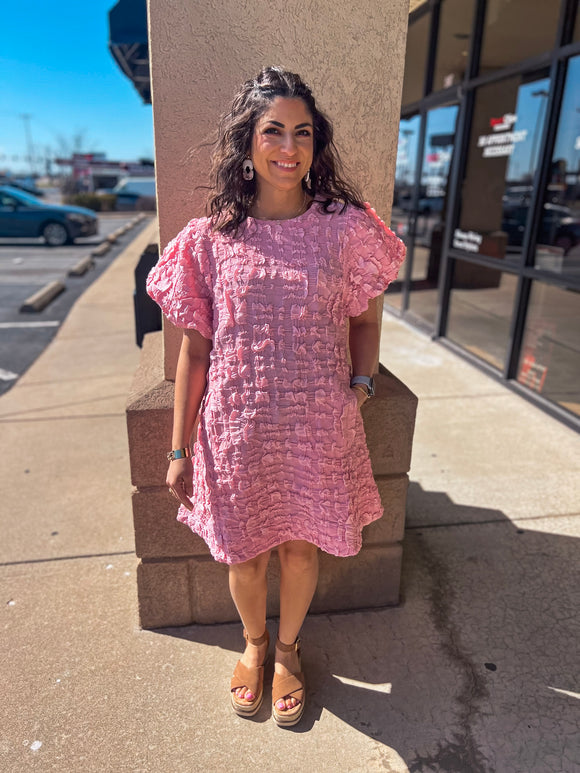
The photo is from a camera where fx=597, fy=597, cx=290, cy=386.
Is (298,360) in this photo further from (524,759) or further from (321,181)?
(524,759)

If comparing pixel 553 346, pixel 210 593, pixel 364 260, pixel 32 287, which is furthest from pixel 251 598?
pixel 32 287

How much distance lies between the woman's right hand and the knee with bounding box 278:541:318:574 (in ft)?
1.14

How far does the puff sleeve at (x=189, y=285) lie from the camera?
1.67m

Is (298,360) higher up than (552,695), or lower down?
higher up

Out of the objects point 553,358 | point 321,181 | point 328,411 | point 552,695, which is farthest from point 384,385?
point 553,358

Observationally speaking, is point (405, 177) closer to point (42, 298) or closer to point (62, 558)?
point (42, 298)

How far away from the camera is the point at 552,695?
200 cm

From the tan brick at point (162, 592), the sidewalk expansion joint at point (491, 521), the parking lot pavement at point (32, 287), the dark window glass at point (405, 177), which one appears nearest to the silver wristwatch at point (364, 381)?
the tan brick at point (162, 592)

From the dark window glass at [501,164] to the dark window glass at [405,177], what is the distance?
139 centimetres

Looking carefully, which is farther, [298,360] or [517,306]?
[517,306]

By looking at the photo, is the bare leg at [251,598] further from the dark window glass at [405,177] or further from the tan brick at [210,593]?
the dark window glass at [405,177]

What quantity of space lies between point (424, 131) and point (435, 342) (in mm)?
2488

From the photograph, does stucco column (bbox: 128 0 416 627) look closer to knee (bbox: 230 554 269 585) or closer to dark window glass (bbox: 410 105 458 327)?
knee (bbox: 230 554 269 585)

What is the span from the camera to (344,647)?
2.22 metres
